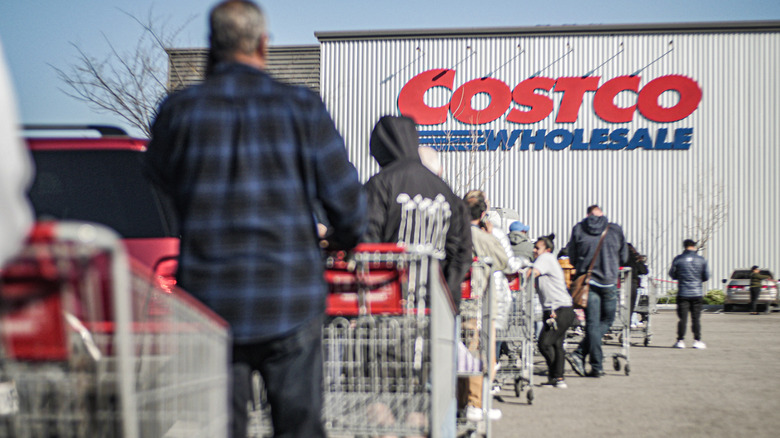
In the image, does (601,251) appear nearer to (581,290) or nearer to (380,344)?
(581,290)

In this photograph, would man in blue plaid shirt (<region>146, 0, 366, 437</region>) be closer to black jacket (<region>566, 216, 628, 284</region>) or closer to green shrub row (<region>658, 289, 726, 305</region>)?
black jacket (<region>566, 216, 628, 284</region>)

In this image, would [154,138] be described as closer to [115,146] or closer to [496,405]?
[115,146]

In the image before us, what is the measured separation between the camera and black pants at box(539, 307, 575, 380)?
10.1m

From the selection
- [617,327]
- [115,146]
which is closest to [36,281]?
[115,146]

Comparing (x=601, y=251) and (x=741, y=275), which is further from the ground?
(x=601, y=251)

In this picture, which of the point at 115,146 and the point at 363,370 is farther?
the point at 115,146

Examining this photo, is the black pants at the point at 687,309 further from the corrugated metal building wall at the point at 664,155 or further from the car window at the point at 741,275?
the corrugated metal building wall at the point at 664,155

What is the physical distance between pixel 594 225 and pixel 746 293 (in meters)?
19.2

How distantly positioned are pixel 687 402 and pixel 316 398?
7.12 meters

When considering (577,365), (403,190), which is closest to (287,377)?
(403,190)

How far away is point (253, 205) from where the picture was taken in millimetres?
2584

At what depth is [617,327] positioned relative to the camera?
1302cm

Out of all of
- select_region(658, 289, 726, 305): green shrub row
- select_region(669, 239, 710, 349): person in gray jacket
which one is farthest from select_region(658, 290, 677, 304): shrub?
select_region(669, 239, 710, 349): person in gray jacket

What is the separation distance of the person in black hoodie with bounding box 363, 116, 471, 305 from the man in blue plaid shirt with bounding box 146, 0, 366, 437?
245 centimetres
